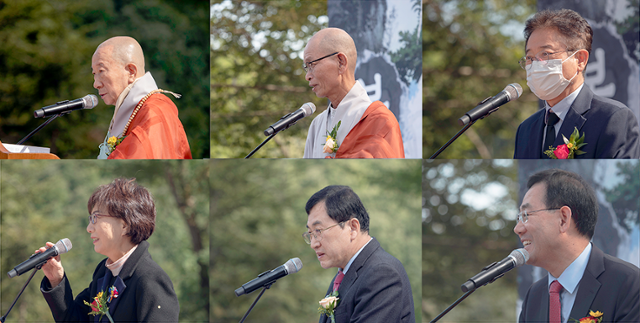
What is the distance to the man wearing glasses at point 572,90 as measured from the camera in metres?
4.24

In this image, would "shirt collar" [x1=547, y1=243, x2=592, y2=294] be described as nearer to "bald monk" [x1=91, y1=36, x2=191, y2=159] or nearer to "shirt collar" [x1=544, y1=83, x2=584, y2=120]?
"shirt collar" [x1=544, y1=83, x2=584, y2=120]

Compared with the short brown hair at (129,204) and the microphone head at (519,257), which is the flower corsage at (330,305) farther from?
the short brown hair at (129,204)

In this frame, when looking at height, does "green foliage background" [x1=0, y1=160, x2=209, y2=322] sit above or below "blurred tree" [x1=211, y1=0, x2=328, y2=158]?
below

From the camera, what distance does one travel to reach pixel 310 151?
16.9ft

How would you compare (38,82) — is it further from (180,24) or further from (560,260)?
(560,260)

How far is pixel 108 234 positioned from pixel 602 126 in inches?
149

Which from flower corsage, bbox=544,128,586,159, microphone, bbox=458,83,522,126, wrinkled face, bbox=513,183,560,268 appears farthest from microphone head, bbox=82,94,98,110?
flower corsage, bbox=544,128,586,159

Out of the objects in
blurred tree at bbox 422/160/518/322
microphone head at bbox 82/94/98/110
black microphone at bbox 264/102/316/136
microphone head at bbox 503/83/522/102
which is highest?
microphone head at bbox 82/94/98/110

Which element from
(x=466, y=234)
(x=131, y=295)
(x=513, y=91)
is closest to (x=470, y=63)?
(x=466, y=234)

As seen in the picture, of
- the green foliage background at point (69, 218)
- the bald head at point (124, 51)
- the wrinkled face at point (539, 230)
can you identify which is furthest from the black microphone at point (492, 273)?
the bald head at point (124, 51)

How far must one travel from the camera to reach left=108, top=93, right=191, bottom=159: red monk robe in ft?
15.5

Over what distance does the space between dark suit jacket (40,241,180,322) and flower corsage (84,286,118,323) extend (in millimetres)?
29

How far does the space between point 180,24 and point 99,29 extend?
899 mm

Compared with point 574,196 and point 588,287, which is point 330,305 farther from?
point 574,196
